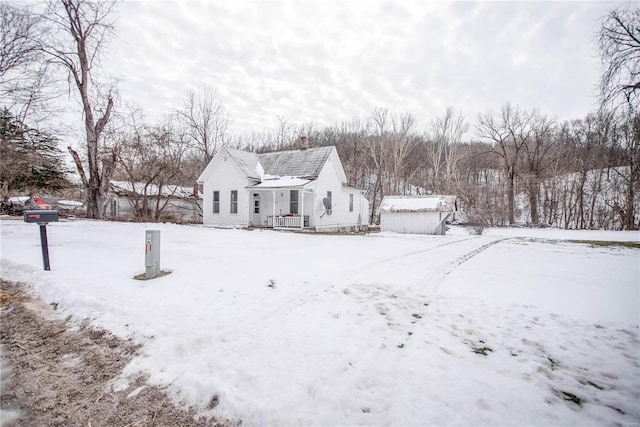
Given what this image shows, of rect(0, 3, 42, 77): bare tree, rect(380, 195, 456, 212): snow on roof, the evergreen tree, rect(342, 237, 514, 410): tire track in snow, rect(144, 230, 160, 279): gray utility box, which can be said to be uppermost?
rect(0, 3, 42, 77): bare tree

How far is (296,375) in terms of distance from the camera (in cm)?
263

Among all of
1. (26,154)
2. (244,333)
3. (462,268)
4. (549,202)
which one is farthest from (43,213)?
(549,202)

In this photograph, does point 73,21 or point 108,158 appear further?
point 108,158

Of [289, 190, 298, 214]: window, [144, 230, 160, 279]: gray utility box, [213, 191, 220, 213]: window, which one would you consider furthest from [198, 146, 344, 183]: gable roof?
[144, 230, 160, 279]: gray utility box

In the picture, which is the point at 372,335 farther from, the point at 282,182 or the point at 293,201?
the point at 293,201

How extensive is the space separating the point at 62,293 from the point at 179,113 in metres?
26.8

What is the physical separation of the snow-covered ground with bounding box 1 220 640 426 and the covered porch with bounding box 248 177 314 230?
10.7 metres

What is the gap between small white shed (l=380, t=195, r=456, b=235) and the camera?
1817cm

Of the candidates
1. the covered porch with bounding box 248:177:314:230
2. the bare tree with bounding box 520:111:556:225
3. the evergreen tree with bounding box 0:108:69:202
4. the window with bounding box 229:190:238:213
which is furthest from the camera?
the bare tree with bounding box 520:111:556:225

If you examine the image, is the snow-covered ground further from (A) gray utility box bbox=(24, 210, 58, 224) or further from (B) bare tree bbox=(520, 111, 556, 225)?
(B) bare tree bbox=(520, 111, 556, 225)

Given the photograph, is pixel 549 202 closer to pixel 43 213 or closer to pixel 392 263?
pixel 392 263

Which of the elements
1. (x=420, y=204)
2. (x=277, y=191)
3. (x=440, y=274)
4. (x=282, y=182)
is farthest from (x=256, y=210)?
(x=440, y=274)

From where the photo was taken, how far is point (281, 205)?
19219 mm

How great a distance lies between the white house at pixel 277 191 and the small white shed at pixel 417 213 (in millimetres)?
2988
